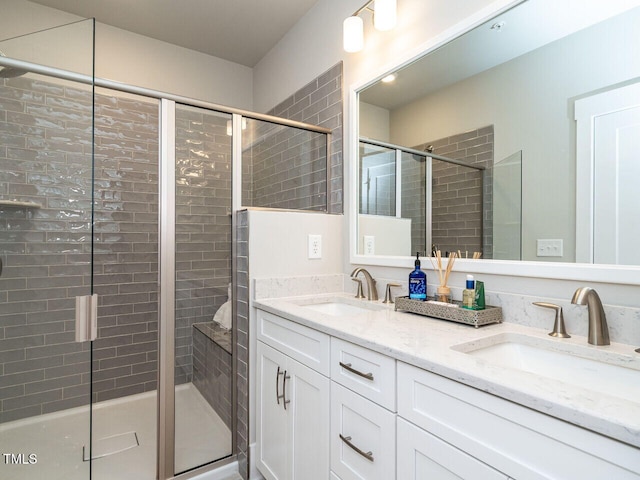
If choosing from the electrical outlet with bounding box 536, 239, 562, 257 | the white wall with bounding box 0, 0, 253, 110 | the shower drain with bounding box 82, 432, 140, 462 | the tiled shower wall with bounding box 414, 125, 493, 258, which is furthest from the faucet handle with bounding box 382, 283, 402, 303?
the white wall with bounding box 0, 0, 253, 110

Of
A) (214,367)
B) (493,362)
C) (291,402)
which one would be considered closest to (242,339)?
(214,367)

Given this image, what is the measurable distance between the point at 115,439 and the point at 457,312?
1.82m

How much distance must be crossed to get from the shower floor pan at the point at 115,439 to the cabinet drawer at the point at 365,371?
97cm

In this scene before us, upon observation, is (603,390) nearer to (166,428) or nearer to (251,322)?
(251,322)

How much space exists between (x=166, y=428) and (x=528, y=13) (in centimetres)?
228

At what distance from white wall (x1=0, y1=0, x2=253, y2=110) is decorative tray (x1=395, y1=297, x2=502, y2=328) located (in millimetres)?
1638

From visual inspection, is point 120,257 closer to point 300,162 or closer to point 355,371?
point 300,162

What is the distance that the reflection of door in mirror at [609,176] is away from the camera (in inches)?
37.7

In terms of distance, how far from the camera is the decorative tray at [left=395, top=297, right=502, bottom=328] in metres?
1.16

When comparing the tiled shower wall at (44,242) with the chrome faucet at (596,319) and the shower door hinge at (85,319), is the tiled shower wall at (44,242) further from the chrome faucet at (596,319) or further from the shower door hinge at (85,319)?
the chrome faucet at (596,319)

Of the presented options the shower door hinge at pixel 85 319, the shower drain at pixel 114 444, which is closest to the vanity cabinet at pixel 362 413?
the shower door hinge at pixel 85 319

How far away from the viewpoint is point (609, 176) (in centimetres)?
100

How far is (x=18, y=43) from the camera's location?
1359mm

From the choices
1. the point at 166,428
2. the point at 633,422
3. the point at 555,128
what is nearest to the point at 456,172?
the point at 555,128
